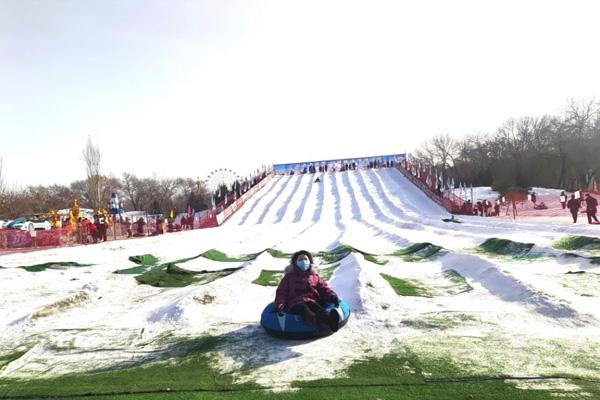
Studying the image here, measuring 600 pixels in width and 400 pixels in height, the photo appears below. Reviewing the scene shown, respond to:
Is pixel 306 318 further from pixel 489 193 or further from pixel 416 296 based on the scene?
pixel 489 193

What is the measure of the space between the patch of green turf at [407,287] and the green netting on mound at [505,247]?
3.42 metres

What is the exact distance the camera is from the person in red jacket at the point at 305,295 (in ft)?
16.2

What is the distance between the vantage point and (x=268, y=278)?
967 centimetres

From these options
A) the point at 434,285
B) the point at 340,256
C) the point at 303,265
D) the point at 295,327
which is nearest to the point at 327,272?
the point at 340,256

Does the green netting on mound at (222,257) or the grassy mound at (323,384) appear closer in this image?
the grassy mound at (323,384)

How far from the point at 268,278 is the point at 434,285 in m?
3.39

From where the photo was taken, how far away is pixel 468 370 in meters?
3.80

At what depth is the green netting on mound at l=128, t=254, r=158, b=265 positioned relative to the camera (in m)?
13.1

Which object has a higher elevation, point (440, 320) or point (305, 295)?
point (305, 295)

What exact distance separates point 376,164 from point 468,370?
157ft

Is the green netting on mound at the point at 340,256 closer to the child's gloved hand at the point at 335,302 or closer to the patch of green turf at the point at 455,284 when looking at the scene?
the patch of green turf at the point at 455,284

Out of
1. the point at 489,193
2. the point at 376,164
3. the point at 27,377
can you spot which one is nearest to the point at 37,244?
the point at 27,377

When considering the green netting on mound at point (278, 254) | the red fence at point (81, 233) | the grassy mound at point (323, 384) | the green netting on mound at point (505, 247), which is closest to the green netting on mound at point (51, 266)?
the green netting on mound at point (278, 254)

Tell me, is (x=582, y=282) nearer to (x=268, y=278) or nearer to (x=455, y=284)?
(x=455, y=284)
